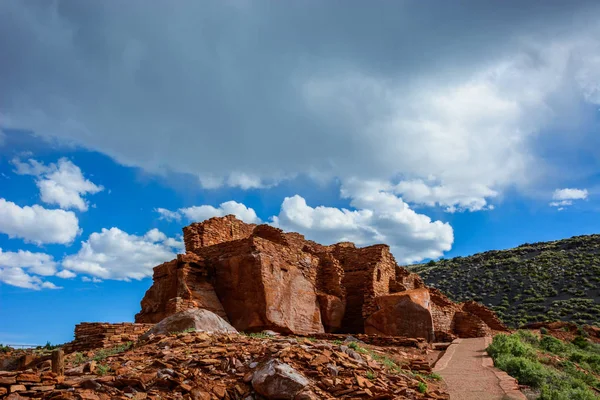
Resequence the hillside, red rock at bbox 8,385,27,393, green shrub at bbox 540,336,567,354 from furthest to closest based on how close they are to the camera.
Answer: the hillside
green shrub at bbox 540,336,567,354
red rock at bbox 8,385,27,393

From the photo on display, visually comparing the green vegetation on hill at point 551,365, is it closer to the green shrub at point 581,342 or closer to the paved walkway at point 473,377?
the green shrub at point 581,342

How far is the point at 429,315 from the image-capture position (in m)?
18.1

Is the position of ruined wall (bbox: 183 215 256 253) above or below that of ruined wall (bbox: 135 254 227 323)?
above

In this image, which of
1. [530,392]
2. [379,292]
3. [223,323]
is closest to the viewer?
[530,392]

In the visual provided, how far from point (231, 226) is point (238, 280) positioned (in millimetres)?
5821

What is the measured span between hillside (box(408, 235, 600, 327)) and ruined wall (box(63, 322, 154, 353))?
29.3 meters

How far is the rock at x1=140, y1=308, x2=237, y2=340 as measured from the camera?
11.8m

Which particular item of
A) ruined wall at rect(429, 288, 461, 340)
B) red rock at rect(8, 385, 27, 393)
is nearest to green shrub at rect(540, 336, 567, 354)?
ruined wall at rect(429, 288, 461, 340)

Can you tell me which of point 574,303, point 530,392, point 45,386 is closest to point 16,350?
point 45,386

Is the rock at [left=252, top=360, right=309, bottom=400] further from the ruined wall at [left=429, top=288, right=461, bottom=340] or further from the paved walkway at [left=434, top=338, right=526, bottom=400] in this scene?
the ruined wall at [left=429, top=288, right=461, bottom=340]

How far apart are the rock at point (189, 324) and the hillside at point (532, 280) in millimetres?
28570

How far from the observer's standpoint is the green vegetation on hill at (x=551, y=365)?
11.8 metres

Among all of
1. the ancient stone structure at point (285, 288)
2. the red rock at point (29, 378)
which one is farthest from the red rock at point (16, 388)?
the ancient stone structure at point (285, 288)

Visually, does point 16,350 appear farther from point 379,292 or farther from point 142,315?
point 379,292
